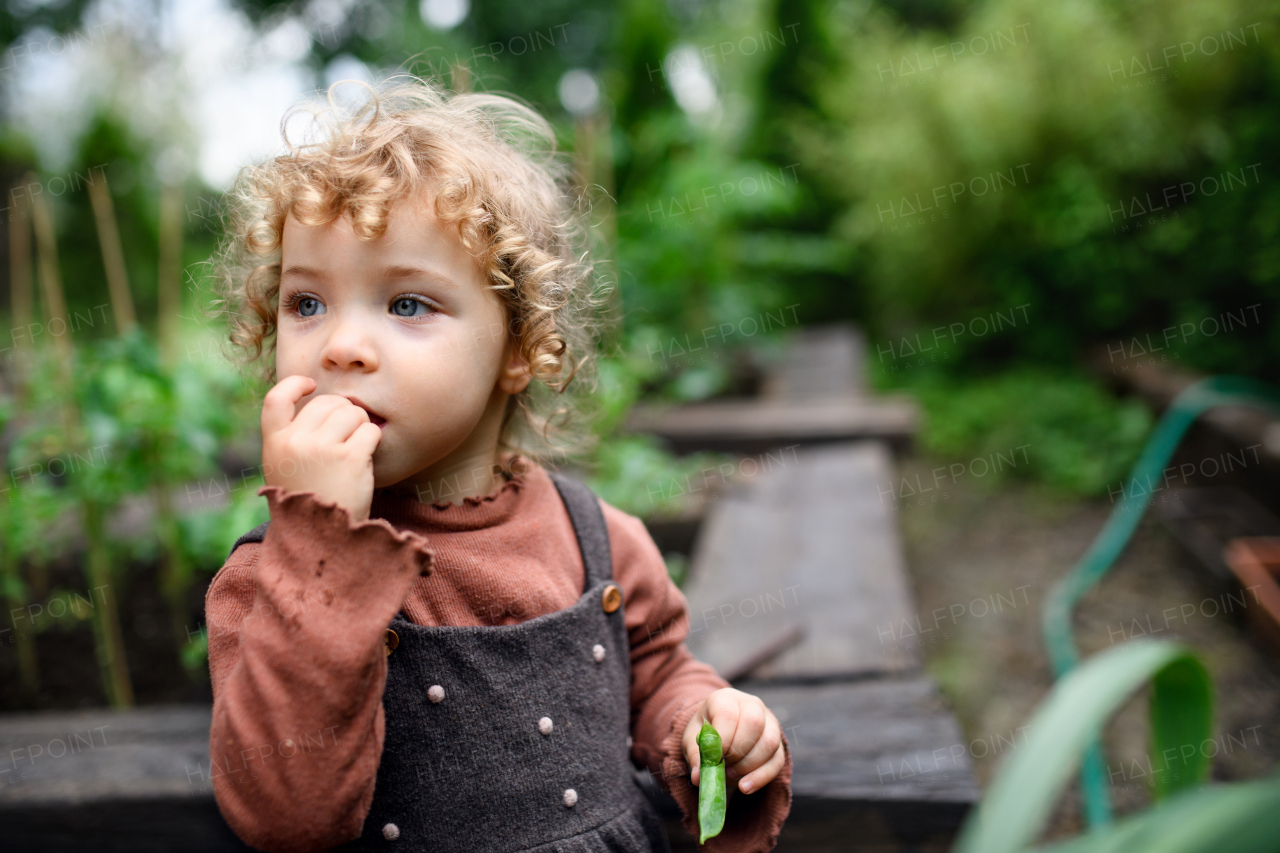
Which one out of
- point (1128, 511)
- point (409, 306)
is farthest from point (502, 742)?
point (1128, 511)

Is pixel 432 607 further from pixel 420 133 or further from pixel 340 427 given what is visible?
pixel 420 133

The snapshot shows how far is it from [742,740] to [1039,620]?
2.83 m

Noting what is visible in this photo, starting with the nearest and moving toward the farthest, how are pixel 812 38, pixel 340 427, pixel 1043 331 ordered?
pixel 340 427
pixel 1043 331
pixel 812 38

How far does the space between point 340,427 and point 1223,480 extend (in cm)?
447

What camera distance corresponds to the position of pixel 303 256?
984mm

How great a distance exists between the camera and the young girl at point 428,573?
32.2 inches

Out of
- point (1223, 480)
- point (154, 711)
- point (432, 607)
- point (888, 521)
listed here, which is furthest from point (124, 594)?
point (1223, 480)

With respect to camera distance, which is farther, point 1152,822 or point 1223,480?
point 1223,480

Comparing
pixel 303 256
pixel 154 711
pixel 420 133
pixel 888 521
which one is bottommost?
pixel 888 521

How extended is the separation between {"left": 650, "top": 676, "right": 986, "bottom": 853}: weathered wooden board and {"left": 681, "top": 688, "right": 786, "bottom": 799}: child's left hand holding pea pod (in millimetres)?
399

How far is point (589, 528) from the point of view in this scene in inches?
47.7

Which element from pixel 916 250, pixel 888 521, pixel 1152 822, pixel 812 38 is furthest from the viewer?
pixel 812 38

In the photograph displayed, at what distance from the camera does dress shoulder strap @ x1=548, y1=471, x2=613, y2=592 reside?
118 cm

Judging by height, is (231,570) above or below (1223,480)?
above
